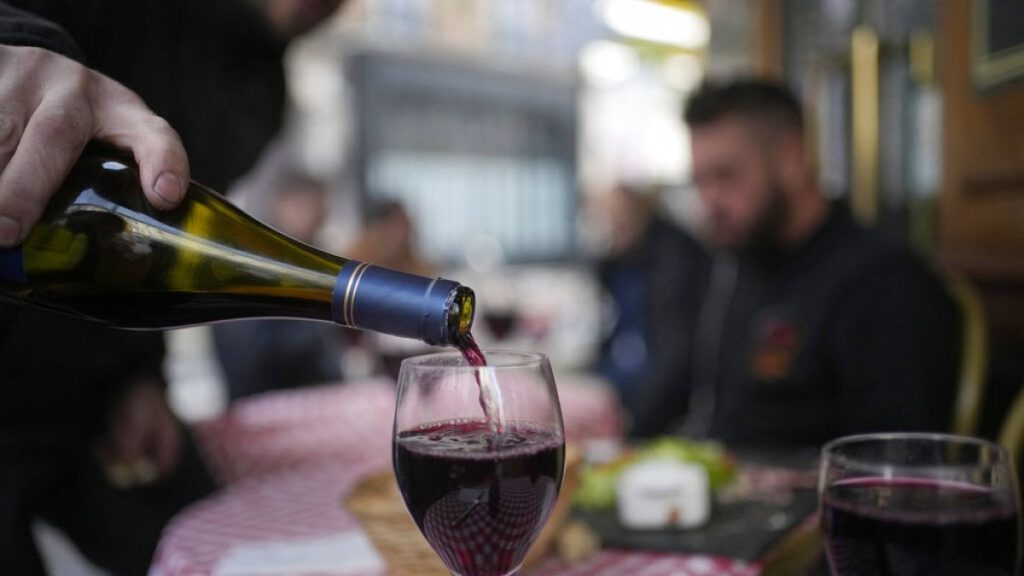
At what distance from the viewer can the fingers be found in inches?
22.8

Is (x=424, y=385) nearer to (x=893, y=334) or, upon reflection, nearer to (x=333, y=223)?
(x=893, y=334)

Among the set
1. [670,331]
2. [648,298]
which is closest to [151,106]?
[670,331]

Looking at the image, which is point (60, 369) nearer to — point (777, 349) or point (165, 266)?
point (165, 266)

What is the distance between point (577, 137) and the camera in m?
9.60

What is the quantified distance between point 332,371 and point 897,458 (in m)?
2.62

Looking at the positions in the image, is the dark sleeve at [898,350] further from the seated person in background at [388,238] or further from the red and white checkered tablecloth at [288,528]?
the seated person in background at [388,238]

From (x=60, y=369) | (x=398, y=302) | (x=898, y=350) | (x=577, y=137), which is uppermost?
(x=577, y=137)

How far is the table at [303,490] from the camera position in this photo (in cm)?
94

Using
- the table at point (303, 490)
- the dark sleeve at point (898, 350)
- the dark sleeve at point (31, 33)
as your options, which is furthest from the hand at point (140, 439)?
the dark sleeve at point (898, 350)

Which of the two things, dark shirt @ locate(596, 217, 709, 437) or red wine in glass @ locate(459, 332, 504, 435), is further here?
dark shirt @ locate(596, 217, 709, 437)

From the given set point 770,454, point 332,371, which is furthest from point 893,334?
point 332,371

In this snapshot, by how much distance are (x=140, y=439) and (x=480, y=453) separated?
3.35 ft

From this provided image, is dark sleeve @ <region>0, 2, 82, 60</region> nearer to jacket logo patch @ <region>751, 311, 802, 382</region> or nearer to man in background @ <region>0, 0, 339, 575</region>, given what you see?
man in background @ <region>0, 0, 339, 575</region>

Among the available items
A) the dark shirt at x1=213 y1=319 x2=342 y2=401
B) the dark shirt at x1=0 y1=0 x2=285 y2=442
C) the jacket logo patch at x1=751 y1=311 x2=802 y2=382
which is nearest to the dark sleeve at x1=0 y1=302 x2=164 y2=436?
the dark shirt at x1=0 y1=0 x2=285 y2=442
